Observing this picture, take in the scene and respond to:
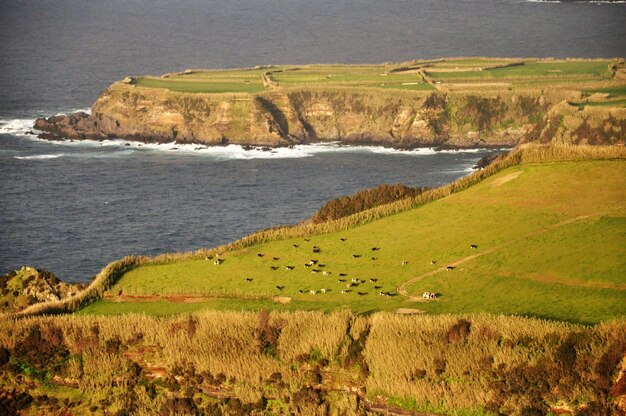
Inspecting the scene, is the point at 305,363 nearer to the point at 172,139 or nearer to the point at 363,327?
the point at 363,327

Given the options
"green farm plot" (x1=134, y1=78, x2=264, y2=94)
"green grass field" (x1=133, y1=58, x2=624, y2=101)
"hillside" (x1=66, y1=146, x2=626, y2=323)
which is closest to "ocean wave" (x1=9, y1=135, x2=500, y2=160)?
"green grass field" (x1=133, y1=58, x2=624, y2=101)

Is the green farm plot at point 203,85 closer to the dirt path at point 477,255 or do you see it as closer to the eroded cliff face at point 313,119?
the eroded cliff face at point 313,119

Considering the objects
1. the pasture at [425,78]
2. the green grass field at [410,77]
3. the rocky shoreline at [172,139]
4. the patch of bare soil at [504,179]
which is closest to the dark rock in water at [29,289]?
the patch of bare soil at [504,179]

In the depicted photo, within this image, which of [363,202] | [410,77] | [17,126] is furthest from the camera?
[410,77]

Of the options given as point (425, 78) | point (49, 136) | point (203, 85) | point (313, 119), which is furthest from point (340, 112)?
point (49, 136)

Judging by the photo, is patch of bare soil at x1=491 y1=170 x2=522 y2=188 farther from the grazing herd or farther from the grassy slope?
the grazing herd

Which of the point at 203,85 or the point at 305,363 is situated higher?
the point at 305,363

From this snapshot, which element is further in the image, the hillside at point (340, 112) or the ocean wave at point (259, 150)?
the hillside at point (340, 112)
